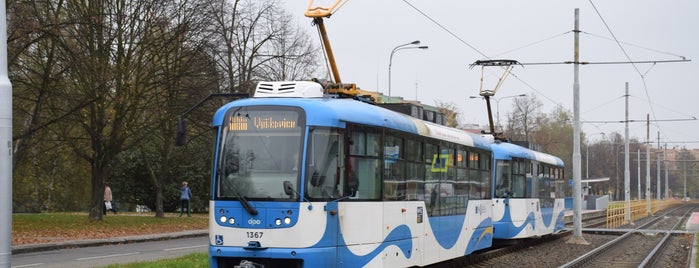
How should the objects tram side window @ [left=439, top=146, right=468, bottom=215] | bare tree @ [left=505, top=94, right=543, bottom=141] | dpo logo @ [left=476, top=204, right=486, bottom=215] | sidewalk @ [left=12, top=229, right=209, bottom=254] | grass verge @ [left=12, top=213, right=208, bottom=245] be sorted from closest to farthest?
1. tram side window @ [left=439, top=146, right=468, bottom=215]
2. dpo logo @ [left=476, top=204, right=486, bottom=215]
3. sidewalk @ [left=12, top=229, right=209, bottom=254]
4. grass verge @ [left=12, top=213, right=208, bottom=245]
5. bare tree @ [left=505, top=94, right=543, bottom=141]

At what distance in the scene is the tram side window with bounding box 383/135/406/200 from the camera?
556 inches

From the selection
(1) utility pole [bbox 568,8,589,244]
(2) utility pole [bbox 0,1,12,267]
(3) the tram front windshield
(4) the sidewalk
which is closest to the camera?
(2) utility pole [bbox 0,1,12,267]

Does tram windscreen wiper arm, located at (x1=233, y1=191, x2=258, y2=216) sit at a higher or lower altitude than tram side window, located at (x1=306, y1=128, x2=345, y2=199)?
lower

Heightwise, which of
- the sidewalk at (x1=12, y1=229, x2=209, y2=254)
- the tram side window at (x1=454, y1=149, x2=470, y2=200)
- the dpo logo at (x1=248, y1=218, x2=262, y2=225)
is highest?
the tram side window at (x1=454, y1=149, x2=470, y2=200)

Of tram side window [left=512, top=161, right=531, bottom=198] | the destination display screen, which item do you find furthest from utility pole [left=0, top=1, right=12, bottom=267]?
tram side window [left=512, top=161, right=531, bottom=198]

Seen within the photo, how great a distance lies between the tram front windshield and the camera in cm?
1233

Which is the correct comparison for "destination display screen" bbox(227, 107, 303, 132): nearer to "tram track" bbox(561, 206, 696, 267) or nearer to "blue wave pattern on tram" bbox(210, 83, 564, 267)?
"blue wave pattern on tram" bbox(210, 83, 564, 267)

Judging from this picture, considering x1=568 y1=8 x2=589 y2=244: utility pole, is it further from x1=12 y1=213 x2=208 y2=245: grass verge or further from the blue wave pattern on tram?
the blue wave pattern on tram

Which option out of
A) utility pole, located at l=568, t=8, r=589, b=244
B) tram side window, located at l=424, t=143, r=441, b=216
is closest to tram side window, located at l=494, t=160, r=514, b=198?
utility pole, located at l=568, t=8, r=589, b=244

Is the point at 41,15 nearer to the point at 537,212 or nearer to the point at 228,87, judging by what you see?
the point at 228,87

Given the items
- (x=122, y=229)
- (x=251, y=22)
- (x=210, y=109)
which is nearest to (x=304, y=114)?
(x=122, y=229)

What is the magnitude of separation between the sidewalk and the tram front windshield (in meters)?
11.7

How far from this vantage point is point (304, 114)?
1257cm

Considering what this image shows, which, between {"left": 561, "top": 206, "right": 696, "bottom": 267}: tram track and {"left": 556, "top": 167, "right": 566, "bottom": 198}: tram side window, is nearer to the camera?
{"left": 561, "top": 206, "right": 696, "bottom": 267}: tram track
